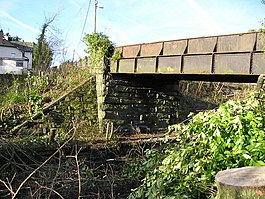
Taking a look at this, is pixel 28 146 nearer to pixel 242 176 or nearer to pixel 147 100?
pixel 147 100

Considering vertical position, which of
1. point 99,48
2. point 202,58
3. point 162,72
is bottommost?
point 162,72

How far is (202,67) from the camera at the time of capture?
434 inches

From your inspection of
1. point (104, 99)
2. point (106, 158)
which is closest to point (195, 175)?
point (106, 158)

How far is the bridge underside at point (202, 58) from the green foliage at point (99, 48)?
1.69 feet

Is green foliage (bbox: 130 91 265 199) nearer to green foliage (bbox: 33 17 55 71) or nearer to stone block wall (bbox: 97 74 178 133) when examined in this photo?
stone block wall (bbox: 97 74 178 133)

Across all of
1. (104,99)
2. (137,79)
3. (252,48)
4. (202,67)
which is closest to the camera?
(252,48)

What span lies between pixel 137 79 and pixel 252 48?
24.3ft

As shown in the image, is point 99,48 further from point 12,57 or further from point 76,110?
point 12,57

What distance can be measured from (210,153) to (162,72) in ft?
27.2

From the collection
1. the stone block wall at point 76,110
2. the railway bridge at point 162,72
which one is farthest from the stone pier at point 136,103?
the stone block wall at point 76,110

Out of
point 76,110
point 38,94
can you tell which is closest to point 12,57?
point 38,94

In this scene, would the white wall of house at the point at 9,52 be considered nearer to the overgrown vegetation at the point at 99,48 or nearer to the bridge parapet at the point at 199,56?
the overgrown vegetation at the point at 99,48

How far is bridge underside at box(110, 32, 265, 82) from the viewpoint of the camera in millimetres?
9461

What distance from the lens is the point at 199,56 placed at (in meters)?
11.2
